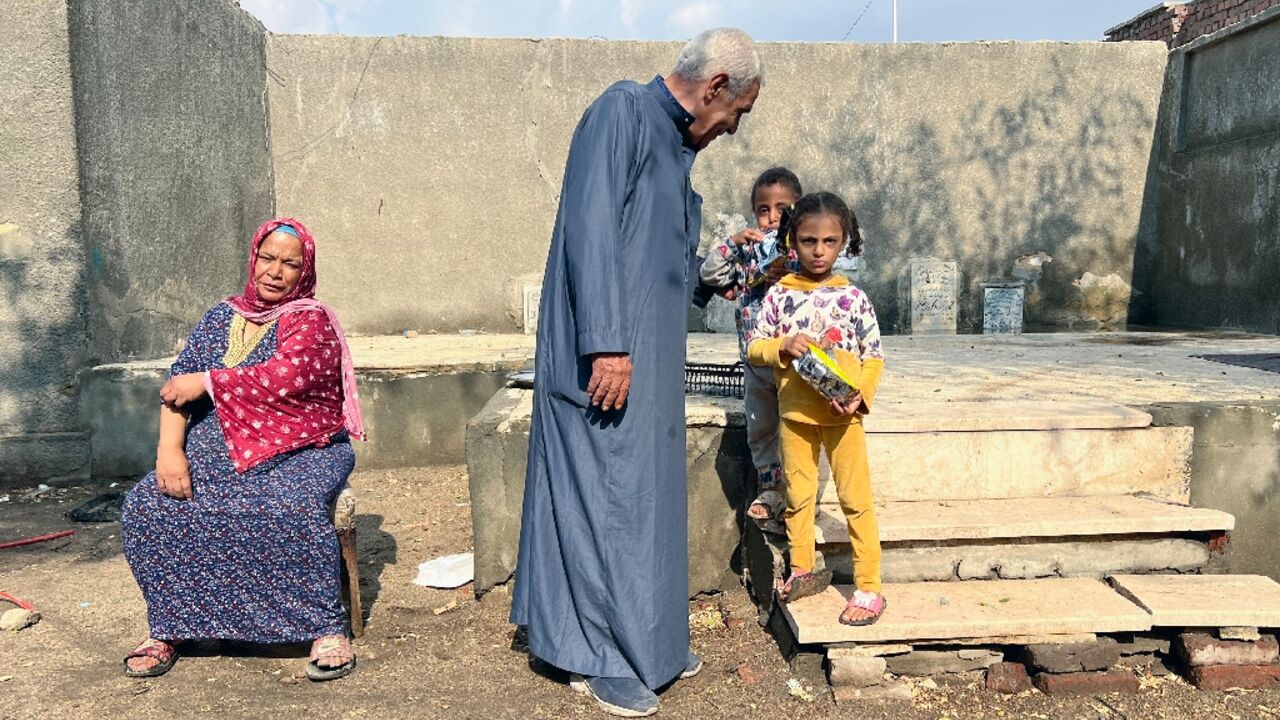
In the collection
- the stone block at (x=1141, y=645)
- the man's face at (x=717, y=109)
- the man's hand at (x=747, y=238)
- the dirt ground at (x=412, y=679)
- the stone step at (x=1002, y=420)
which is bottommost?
the dirt ground at (x=412, y=679)

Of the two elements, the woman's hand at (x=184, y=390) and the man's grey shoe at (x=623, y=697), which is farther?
the woman's hand at (x=184, y=390)

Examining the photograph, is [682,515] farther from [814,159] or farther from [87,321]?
[814,159]

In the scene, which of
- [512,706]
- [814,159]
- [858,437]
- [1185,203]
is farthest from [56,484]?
[1185,203]

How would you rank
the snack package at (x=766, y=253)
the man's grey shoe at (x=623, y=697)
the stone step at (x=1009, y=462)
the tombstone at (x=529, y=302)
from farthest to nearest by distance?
the tombstone at (x=529, y=302), the stone step at (x=1009, y=462), the snack package at (x=766, y=253), the man's grey shoe at (x=623, y=697)

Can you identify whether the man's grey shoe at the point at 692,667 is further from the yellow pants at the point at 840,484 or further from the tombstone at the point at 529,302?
the tombstone at the point at 529,302

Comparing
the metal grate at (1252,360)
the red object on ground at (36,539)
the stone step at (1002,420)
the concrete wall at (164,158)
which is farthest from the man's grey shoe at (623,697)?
the concrete wall at (164,158)

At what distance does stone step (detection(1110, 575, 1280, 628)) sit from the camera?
2.72m

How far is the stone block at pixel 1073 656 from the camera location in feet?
8.75

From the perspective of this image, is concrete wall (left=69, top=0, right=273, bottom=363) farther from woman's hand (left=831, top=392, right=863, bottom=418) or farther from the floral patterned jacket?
woman's hand (left=831, top=392, right=863, bottom=418)

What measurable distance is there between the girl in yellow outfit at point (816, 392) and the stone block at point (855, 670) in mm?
112

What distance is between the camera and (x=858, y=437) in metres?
2.71

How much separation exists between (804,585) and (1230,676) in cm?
130

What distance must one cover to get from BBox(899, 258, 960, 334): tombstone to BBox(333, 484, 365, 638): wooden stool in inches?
244

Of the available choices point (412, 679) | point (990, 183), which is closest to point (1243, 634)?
point (412, 679)
